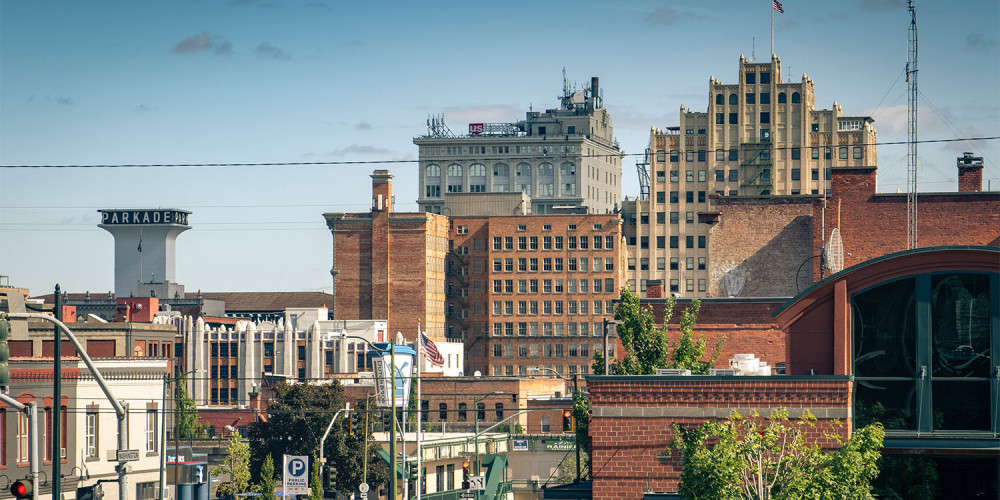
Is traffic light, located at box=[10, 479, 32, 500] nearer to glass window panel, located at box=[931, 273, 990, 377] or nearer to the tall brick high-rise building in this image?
glass window panel, located at box=[931, 273, 990, 377]

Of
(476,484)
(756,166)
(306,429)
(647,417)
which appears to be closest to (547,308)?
(756,166)

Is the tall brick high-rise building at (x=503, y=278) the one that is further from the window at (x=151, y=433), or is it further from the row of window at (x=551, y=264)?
the window at (x=151, y=433)

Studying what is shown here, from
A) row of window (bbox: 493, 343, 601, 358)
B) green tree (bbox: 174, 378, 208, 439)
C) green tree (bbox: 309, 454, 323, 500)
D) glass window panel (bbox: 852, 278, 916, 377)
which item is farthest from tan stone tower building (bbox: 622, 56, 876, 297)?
glass window panel (bbox: 852, 278, 916, 377)

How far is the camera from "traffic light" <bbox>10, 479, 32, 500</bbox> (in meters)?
27.6

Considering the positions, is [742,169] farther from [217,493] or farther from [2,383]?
[2,383]

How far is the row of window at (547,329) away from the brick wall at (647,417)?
161 metres

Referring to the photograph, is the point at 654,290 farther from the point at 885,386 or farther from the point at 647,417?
the point at 885,386

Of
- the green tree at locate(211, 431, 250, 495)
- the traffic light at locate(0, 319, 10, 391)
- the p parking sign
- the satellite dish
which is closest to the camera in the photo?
the traffic light at locate(0, 319, 10, 391)

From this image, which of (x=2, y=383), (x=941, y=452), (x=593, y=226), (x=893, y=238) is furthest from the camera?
(x=593, y=226)

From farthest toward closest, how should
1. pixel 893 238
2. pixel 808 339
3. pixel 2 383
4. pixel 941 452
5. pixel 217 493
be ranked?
1. pixel 217 493
2. pixel 893 238
3. pixel 808 339
4. pixel 941 452
5. pixel 2 383

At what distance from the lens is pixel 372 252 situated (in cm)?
19488

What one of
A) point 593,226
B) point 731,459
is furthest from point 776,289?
point 593,226

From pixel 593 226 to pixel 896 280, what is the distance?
16211 cm

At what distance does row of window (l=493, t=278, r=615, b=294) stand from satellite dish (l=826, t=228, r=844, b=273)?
5333 inches
